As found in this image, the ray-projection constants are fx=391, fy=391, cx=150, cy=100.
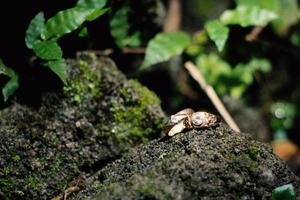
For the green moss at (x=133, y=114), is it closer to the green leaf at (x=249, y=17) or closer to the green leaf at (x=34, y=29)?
the green leaf at (x=34, y=29)

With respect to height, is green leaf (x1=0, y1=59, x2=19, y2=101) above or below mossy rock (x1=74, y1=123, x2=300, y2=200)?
above

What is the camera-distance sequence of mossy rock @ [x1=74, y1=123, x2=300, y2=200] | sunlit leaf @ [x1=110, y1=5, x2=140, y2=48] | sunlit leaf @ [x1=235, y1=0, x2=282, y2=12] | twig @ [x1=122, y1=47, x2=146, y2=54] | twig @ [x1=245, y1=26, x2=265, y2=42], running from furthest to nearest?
twig @ [x1=245, y1=26, x2=265, y2=42] → sunlit leaf @ [x1=235, y1=0, x2=282, y2=12] → twig @ [x1=122, y1=47, x2=146, y2=54] → sunlit leaf @ [x1=110, y1=5, x2=140, y2=48] → mossy rock @ [x1=74, y1=123, x2=300, y2=200]

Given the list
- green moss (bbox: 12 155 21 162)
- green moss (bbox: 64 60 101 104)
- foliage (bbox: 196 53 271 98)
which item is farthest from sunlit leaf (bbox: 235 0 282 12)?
green moss (bbox: 12 155 21 162)

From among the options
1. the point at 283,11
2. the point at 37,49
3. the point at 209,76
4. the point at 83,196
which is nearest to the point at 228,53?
the point at 209,76

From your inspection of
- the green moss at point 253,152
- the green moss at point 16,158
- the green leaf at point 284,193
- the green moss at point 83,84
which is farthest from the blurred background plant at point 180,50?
the green leaf at point 284,193

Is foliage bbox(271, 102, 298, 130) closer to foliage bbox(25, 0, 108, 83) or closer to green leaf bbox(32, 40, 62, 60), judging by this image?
foliage bbox(25, 0, 108, 83)

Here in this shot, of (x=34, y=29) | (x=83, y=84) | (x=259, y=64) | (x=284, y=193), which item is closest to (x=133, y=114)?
(x=83, y=84)
